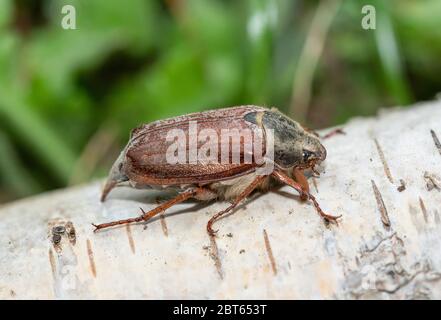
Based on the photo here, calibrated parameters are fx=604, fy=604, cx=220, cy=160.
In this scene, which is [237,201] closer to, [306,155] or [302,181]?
[302,181]

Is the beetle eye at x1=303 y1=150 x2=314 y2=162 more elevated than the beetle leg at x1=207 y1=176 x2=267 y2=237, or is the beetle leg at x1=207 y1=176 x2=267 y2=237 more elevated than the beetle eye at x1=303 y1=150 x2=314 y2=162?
the beetle eye at x1=303 y1=150 x2=314 y2=162

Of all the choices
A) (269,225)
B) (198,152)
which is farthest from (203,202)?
(269,225)

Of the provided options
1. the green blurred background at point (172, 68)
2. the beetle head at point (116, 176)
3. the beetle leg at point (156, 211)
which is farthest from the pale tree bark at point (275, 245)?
the green blurred background at point (172, 68)

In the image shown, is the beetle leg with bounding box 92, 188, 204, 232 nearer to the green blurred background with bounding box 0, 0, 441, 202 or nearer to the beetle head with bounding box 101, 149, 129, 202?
the beetle head with bounding box 101, 149, 129, 202

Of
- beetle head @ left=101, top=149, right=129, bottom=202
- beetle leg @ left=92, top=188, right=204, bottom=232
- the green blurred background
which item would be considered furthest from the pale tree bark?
the green blurred background

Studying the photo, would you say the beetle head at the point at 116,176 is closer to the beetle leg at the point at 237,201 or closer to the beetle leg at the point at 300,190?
the beetle leg at the point at 237,201
